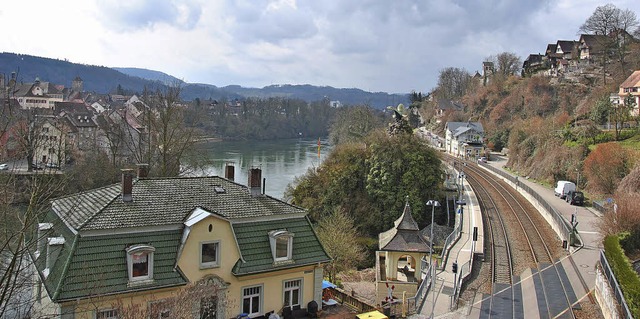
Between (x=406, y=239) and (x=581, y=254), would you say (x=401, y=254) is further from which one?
(x=581, y=254)

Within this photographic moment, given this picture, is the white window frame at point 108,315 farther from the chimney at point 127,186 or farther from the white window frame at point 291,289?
the white window frame at point 291,289

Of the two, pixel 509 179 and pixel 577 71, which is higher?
pixel 577 71

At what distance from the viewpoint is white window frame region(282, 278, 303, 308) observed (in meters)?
18.1

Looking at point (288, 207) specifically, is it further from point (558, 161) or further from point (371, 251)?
point (558, 161)

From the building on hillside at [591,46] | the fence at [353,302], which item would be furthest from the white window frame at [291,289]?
the building on hillside at [591,46]

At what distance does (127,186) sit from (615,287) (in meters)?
16.3

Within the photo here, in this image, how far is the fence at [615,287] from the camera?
601 inches

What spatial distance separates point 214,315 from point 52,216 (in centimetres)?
708

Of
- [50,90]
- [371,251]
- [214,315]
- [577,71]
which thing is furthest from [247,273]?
[50,90]

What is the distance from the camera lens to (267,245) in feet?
59.2

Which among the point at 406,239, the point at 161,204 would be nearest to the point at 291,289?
the point at 161,204

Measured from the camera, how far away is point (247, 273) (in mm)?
17016

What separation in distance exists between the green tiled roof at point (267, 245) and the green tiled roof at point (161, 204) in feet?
1.32

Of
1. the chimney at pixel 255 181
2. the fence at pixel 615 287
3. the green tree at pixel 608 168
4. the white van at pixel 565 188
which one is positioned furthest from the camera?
the white van at pixel 565 188
